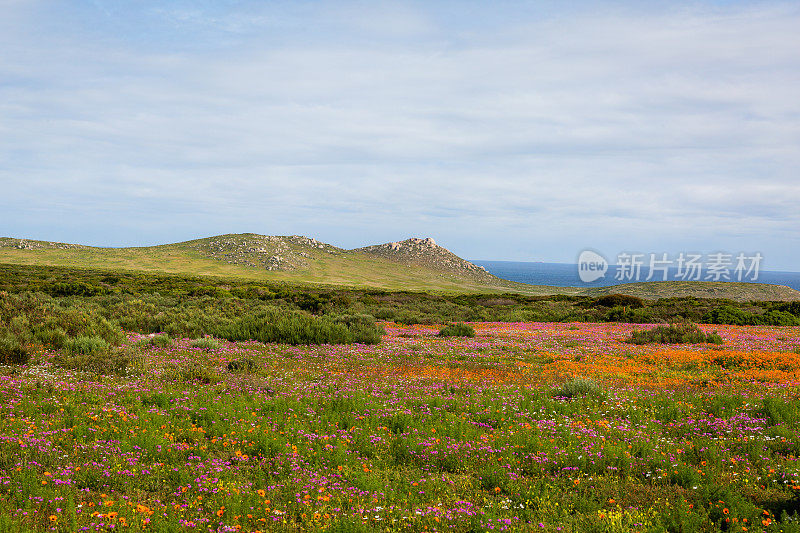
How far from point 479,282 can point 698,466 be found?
139 metres

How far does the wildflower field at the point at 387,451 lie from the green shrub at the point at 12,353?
1.35 feet

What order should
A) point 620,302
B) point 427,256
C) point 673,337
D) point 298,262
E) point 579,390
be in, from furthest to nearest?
point 427,256, point 298,262, point 620,302, point 673,337, point 579,390

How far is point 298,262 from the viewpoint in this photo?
13562 centimetres

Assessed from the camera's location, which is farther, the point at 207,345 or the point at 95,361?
the point at 207,345

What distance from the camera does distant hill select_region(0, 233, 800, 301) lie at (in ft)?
362

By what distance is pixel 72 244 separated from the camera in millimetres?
147875

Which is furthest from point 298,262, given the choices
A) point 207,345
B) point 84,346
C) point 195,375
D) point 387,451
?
point 387,451

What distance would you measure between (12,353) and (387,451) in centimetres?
1092

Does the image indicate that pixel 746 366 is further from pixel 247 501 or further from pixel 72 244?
pixel 72 244

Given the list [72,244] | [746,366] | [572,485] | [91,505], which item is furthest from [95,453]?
[72,244]

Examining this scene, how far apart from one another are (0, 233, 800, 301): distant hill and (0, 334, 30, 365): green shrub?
8358cm

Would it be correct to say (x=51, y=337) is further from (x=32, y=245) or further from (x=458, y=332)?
(x=32, y=245)

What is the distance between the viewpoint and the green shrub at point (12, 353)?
11983 mm

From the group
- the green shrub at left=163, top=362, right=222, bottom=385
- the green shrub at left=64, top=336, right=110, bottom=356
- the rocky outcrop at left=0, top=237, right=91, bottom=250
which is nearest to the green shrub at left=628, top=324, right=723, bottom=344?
the green shrub at left=163, top=362, right=222, bottom=385
